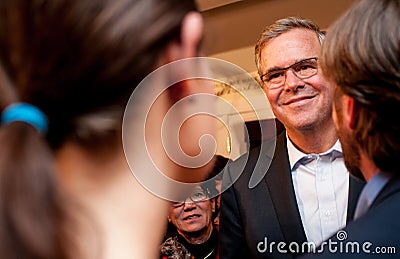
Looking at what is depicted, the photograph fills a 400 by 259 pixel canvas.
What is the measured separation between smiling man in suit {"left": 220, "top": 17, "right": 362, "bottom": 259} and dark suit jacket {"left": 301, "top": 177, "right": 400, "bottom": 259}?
0.15 metres

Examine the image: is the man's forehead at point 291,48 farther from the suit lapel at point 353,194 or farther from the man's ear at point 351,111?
the man's ear at point 351,111

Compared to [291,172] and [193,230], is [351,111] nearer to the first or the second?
[291,172]

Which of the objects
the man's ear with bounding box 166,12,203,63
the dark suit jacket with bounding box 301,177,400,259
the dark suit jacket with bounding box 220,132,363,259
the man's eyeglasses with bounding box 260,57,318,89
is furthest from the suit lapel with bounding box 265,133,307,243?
the man's ear with bounding box 166,12,203,63

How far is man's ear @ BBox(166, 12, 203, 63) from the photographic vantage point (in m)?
0.33

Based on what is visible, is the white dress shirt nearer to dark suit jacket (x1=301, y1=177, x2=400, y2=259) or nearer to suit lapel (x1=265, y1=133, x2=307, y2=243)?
suit lapel (x1=265, y1=133, x2=307, y2=243)

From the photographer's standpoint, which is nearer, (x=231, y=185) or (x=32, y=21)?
(x=32, y=21)

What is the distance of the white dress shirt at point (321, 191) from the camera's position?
2.09ft

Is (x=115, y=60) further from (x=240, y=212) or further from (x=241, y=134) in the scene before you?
(x=241, y=134)

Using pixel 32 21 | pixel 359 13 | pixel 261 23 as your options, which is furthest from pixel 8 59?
pixel 261 23

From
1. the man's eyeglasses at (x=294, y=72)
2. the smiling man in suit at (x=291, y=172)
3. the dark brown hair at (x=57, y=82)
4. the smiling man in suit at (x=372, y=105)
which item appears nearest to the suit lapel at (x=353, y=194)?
the smiling man in suit at (x=291, y=172)

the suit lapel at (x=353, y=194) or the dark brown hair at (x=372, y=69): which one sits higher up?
the dark brown hair at (x=372, y=69)

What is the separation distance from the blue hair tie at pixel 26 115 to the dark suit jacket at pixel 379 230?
26 cm

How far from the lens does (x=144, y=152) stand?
343mm

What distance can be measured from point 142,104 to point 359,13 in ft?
0.72
